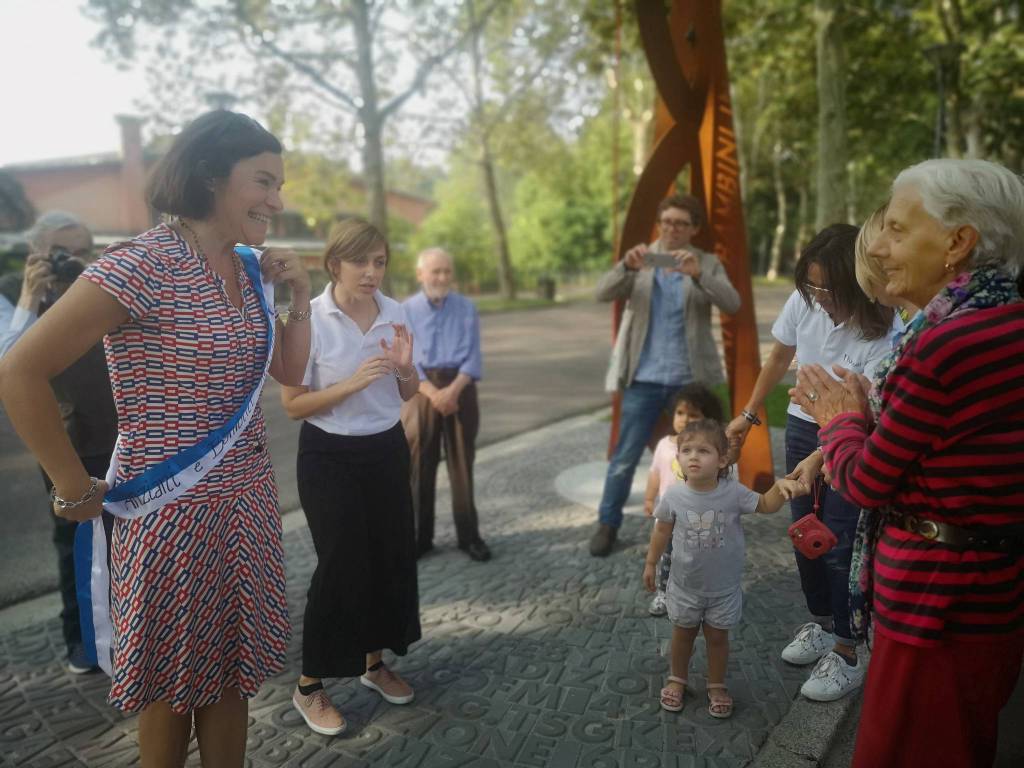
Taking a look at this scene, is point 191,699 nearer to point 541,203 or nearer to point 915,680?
point 915,680

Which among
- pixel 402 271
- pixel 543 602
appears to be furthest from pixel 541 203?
pixel 543 602

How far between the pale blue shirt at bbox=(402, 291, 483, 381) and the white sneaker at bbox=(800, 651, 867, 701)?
2.61 metres

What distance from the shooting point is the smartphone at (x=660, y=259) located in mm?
4340

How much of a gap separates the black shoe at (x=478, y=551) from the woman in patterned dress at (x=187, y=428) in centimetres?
249

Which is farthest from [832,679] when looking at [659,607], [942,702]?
[942,702]

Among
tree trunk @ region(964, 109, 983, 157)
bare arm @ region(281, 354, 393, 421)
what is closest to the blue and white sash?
bare arm @ region(281, 354, 393, 421)

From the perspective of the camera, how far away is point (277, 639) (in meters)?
2.38

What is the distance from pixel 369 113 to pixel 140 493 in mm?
19680

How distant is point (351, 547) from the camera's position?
10.2 ft

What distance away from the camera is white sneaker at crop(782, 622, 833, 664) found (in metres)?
3.37

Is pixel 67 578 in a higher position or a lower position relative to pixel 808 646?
higher

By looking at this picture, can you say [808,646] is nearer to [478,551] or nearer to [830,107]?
[478,551]

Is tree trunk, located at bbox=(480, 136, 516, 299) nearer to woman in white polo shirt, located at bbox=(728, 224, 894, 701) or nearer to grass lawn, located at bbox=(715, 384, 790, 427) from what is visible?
grass lawn, located at bbox=(715, 384, 790, 427)

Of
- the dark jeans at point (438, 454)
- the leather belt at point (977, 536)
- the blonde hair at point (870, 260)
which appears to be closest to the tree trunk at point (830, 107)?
the dark jeans at point (438, 454)
